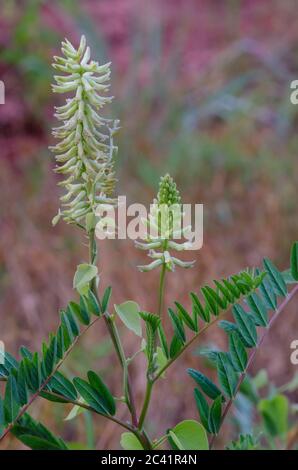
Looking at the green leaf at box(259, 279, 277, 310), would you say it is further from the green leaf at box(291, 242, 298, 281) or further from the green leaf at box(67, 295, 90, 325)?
the green leaf at box(67, 295, 90, 325)

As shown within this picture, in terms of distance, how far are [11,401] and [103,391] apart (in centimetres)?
10

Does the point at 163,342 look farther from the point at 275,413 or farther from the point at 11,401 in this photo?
the point at 275,413

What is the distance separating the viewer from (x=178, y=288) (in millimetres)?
2264

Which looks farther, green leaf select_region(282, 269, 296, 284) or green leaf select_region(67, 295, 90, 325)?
green leaf select_region(282, 269, 296, 284)

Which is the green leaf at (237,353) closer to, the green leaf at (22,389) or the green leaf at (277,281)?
the green leaf at (277,281)

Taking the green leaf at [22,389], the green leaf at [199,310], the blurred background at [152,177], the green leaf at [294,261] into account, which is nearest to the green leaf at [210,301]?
the green leaf at [199,310]

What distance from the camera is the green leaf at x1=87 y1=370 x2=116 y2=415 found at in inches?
29.4

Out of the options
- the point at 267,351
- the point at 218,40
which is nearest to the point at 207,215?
the point at 267,351

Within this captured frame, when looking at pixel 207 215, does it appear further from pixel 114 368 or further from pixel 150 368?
pixel 150 368

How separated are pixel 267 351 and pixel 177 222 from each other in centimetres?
157

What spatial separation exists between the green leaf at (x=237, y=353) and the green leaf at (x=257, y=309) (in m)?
0.04

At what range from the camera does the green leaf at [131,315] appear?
77cm

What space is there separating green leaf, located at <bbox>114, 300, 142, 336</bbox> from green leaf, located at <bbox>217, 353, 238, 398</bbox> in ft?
0.33

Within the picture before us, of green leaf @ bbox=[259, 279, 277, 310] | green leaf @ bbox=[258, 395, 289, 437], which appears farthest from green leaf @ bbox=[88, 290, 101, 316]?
green leaf @ bbox=[258, 395, 289, 437]
